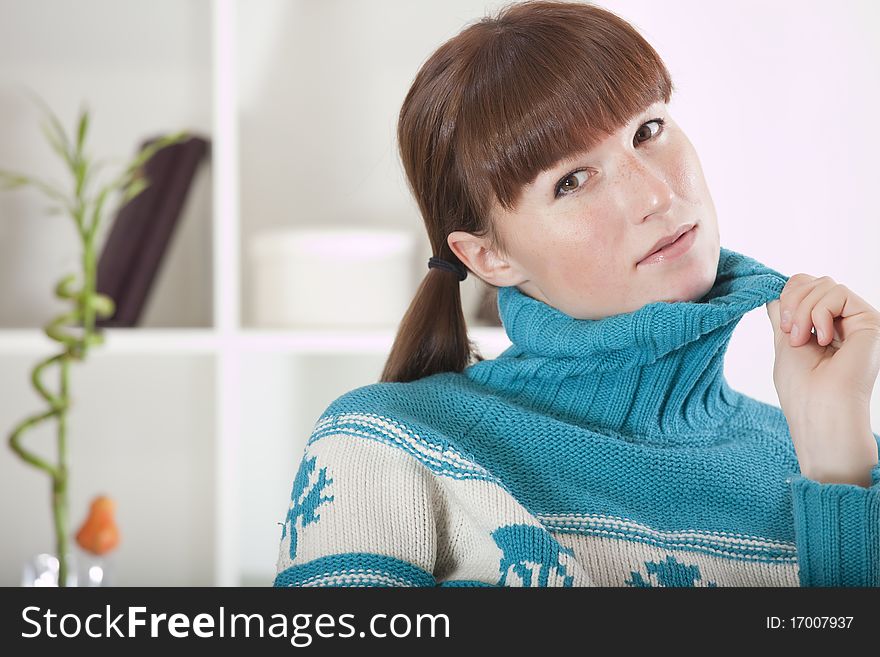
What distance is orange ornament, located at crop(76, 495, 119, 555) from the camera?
1.48m

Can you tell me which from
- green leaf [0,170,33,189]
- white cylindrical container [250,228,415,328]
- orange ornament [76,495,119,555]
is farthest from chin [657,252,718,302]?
green leaf [0,170,33,189]

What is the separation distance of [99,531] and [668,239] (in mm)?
1041

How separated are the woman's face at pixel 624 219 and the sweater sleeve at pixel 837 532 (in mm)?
194

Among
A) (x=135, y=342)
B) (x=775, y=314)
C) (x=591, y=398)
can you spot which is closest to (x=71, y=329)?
(x=135, y=342)

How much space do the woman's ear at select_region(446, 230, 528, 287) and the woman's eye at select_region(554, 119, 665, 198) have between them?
0.34ft

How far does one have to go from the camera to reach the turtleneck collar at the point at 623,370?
84 centimetres

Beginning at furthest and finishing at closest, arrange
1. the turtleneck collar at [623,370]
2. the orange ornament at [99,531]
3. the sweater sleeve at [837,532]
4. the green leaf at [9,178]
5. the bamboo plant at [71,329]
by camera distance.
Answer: the green leaf at [9,178]
the orange ornament at [99,531]
the bamboo plant at [71,329]
the turtleneck collar at [623,370]
the sweater sleeve at [837,532]

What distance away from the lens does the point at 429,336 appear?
3.30 feet

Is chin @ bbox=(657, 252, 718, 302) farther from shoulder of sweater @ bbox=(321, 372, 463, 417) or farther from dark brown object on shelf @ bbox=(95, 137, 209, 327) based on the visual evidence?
dark brown object on shelf @ bbox=(95, 137, 209, 327)

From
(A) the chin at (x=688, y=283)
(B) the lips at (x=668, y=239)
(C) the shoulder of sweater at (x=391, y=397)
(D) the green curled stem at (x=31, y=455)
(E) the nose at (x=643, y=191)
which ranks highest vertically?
(E) the nose at (x=643, y=191)

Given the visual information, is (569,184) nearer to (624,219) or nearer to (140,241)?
(624,219)

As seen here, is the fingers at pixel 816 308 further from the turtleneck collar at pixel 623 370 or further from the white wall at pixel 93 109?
the white wall at pixel 93 109

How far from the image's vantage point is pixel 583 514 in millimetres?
819

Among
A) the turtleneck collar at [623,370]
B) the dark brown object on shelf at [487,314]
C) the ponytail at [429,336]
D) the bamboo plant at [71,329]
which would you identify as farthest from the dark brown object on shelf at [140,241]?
the turtleneck collar at [623,370]
